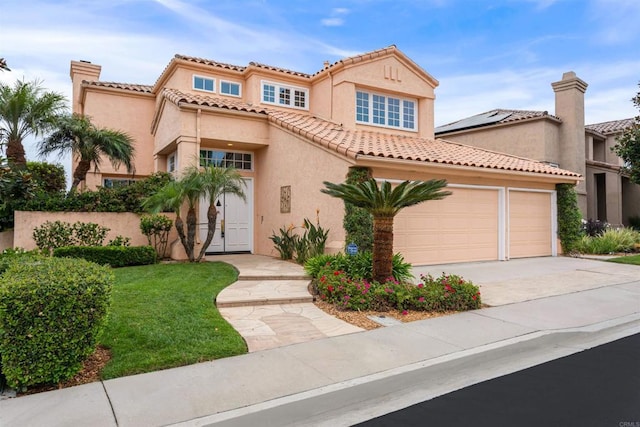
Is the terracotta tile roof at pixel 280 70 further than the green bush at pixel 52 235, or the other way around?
the terracotta tile roof at pixel 280 70

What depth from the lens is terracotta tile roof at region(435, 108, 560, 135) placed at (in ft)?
68.5

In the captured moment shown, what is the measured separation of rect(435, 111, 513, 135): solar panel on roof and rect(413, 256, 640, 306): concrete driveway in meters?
12.0

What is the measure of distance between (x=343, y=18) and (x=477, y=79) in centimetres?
995

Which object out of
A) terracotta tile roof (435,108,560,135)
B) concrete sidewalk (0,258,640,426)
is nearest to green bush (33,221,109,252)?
concrete sidewalk (0,258,640,426)

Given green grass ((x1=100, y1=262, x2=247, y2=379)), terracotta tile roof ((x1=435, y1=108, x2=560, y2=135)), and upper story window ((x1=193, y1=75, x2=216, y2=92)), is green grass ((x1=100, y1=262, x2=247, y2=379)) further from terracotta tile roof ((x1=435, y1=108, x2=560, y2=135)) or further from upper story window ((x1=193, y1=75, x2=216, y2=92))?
terracotta tile roof ((x1=435, y1=108, x2=560, y2=135))

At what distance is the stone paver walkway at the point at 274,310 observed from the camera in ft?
18.9

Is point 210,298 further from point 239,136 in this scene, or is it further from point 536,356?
point 239,136

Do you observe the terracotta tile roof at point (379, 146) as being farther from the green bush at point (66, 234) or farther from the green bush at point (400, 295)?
the green bush at point (66, 234)

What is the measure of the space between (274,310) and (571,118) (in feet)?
66.7

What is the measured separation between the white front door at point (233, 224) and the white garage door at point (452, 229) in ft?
18.9

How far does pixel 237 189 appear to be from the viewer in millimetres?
11305

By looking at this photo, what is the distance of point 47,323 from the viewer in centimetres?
388

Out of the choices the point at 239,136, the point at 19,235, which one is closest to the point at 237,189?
the point at 239,136

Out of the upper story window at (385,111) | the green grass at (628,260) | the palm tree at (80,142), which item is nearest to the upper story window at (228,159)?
the palm tree at (80,142)
